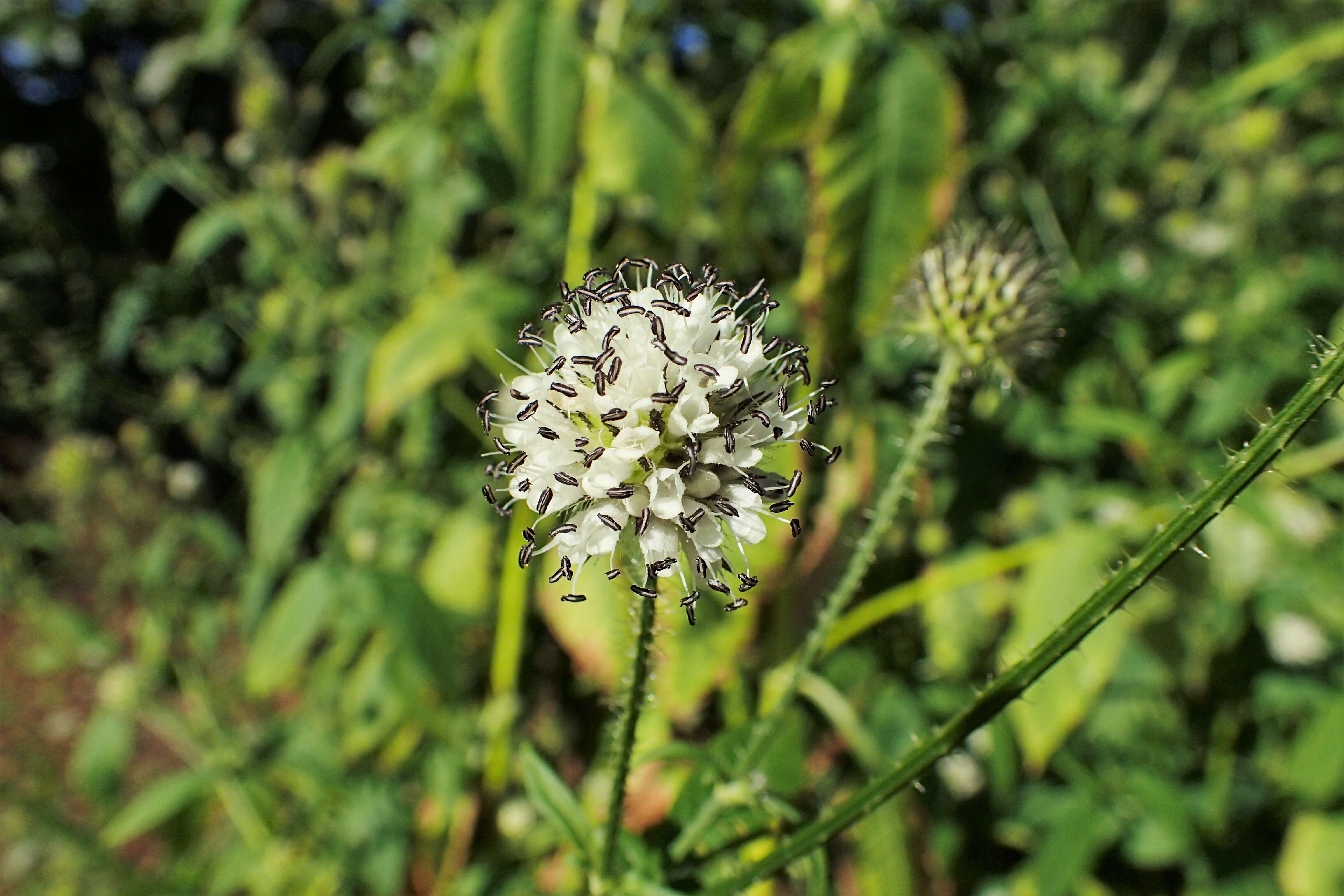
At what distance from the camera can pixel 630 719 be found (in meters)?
0.92

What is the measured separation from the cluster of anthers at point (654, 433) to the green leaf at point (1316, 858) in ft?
6.35

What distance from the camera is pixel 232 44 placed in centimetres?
350

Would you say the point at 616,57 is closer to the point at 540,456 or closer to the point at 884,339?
the point at 884,339

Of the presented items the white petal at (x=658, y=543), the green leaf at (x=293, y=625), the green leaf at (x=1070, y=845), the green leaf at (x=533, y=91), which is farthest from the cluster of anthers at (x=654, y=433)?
the green leaf at (x=293, y=625)

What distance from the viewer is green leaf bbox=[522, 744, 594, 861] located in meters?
1.11

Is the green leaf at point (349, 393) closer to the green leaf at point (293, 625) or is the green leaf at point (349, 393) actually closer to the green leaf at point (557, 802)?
the green leaf at point (293, 625)

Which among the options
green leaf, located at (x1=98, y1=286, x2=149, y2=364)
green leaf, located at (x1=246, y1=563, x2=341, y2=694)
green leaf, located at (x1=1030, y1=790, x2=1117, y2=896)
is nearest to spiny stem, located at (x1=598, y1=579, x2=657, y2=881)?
green leaf, located at (x1=1030, y1=790, x2=1117, y2=896)

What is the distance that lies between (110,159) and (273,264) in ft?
11.0

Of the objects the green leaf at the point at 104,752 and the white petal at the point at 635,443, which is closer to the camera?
the white petal at the point at 635,443

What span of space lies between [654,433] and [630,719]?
298 millimetres

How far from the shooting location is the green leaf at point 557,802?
3.63 ft

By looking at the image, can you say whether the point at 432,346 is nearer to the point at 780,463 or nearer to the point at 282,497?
the point at 282,497

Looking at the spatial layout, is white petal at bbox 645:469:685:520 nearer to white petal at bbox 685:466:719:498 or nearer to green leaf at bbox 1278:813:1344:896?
white petal at bbox 685:466:719:498

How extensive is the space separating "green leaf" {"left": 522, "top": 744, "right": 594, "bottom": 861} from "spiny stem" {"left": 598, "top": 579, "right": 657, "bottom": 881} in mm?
94
